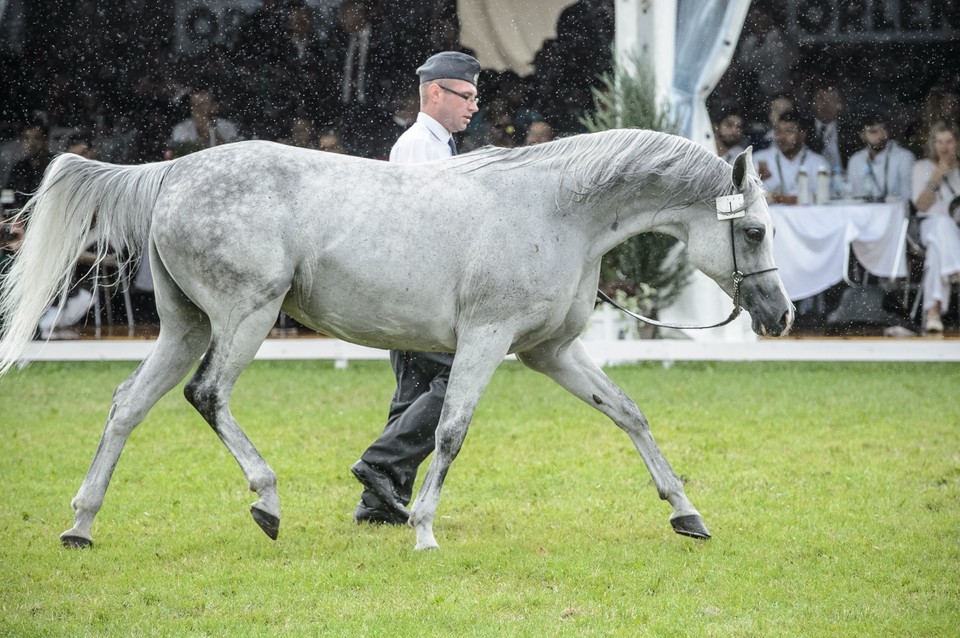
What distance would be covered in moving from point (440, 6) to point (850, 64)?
4.94 metres

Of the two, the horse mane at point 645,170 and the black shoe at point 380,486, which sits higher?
the horse mane at point 645,170

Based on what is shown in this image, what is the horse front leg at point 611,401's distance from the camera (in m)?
5.74

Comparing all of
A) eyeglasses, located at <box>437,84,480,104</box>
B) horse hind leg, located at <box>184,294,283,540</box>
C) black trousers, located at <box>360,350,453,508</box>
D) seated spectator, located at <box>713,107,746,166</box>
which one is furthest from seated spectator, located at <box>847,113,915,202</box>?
horse hind leg, located at <box>184,294,283,540</box>

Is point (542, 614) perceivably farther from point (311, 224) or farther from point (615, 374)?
point (615, 374)

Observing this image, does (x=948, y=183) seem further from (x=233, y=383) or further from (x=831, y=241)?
(x=233, y=383)

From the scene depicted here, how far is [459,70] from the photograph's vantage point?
6.41 m

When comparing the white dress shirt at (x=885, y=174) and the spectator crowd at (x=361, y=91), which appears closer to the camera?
Result: the white dress shirt at (x=885, y=174)

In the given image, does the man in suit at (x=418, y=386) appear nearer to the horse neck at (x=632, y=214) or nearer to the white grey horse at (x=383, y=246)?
the white grey horse at (x=383, y=246)

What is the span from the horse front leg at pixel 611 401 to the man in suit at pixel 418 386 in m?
0.63

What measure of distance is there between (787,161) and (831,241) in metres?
1.30

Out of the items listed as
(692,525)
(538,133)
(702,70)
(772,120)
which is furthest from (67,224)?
(772,120)

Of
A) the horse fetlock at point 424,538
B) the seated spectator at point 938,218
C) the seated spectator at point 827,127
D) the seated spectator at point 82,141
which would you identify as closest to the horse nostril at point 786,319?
the horse fetlock at point 424,538

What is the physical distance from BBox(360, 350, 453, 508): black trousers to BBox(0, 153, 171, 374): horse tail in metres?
1.56

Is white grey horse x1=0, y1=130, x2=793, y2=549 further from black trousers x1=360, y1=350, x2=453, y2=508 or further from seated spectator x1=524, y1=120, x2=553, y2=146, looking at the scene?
seated spectator x1=524, y1=120, x2=553, y2=146
